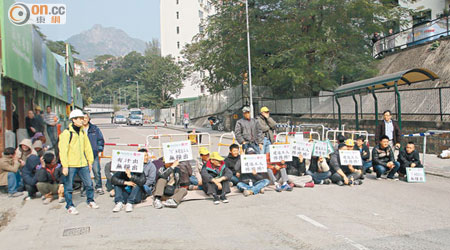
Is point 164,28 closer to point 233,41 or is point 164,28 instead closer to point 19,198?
point 233,41

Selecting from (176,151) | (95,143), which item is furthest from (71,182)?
(176,151)

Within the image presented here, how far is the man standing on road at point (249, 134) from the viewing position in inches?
421

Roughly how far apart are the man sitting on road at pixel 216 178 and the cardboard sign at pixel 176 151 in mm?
572

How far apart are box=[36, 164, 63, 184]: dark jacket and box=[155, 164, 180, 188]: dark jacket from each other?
2226mm

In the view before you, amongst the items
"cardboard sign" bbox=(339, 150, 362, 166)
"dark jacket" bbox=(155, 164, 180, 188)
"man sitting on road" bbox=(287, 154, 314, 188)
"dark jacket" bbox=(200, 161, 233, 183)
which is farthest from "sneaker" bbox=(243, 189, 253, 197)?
"cardboard sign" bbox=(339, 150, 362, 166)

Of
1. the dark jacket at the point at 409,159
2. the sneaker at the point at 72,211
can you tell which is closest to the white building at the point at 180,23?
the dark jacket at the point at 409,159

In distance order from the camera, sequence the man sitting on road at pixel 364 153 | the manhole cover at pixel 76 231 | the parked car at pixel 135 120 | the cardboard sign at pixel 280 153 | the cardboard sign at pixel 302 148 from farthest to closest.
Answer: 1. the parked car at pixel 135 120
2. the man sitting on road at pixel 364 153
3. the cardboard sign at pixel 302 148
4. the cardboard sign at pixel 280 153
5. the manhole cover at pixel 76 231

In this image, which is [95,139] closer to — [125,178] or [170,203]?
[125,178]

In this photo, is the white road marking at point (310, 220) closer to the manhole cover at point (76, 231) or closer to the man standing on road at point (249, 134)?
the manhole cover at point (76, 231)

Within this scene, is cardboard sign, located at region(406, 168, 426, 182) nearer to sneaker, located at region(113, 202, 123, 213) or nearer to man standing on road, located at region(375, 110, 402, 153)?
man standing on road, located at region(375, 110, 402, 153)

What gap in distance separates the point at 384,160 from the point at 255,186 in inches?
155

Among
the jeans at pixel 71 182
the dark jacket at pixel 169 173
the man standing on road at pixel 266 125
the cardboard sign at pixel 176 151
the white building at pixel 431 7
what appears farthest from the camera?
the white building at pixel 431 7

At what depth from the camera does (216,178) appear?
867 cm

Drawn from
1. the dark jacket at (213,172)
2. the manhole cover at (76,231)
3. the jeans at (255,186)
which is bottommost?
the manhole cover at (76,231)
